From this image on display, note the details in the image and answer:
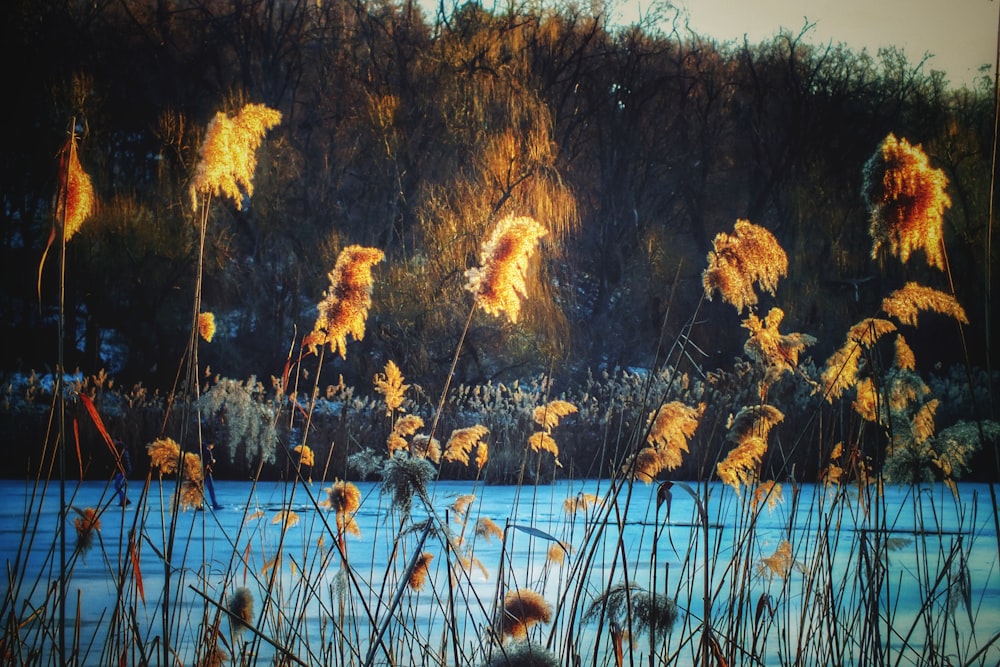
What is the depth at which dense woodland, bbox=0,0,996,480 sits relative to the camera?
15.3 feet

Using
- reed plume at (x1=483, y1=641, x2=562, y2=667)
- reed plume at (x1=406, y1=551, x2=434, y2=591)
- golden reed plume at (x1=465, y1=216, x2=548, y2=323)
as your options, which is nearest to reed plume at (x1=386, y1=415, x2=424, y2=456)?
reed plume at (x1=406, y1=551, x2=434, y2=591)

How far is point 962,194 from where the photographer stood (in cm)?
475

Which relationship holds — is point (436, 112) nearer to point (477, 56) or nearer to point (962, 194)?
point (477, 56)

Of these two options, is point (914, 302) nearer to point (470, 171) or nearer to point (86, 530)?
point (86, 530)

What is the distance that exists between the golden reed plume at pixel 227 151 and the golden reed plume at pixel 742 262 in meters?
0.59

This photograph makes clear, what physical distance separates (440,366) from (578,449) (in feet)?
3.86

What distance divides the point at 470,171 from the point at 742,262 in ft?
13.7

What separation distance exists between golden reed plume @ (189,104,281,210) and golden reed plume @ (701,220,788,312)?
1.95 ft

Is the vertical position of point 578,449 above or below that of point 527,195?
below

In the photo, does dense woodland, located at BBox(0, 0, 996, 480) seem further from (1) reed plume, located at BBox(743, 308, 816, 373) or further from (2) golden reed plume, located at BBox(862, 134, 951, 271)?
(2) golden reed plume, located at BBox(862, 134, 951, 271)

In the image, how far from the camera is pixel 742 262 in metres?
1.12

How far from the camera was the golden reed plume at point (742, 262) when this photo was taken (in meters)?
1.11

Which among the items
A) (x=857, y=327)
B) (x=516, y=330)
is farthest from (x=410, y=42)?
(x=857, y=327)

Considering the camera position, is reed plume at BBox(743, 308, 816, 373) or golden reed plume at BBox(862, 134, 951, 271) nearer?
golden reed plume at BBox(862, 134, 951, 271)
